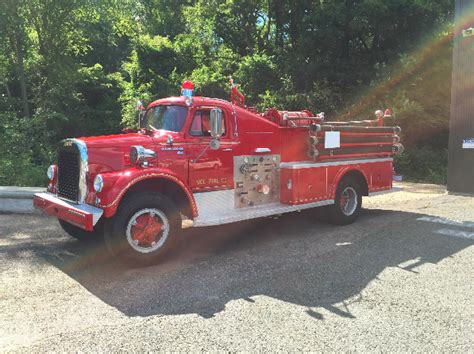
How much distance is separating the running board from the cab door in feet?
0.38

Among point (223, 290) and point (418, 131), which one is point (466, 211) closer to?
point (223, 290)

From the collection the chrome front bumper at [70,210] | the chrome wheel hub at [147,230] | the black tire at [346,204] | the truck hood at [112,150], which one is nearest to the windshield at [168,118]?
the truck hood at [112,150]

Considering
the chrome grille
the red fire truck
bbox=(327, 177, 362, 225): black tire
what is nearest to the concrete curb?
the red fire truck

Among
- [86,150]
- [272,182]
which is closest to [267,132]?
[272,182]

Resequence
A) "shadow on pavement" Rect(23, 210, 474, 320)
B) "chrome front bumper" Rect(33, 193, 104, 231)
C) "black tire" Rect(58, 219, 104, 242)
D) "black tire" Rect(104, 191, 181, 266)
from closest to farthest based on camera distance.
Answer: "shadow on pavement" Rect(23, 210, 474, 320) < "chrome front bumper" Rect(33, 193, 104, 231) < "black tire" Rect(104, 191, 181, 266) < "black tire" Rect(58, 219, 104, 242)

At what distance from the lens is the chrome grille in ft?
19.7

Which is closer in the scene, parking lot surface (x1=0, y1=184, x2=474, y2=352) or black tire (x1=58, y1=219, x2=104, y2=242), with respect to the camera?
parking lot surface (x1=0, y1=184, x2=474, y2=352)

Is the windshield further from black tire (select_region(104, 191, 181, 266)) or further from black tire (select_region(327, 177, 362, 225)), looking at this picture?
black tire (select_region(327, 177, 362, 225))

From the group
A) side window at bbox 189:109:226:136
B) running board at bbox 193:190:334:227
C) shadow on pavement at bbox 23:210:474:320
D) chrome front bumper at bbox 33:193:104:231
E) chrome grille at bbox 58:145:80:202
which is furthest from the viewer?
side window at bbox 189:109:226:136

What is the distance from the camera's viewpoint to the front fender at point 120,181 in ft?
17.5

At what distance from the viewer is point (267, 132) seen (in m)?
7.29

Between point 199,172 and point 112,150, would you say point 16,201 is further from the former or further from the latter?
point 199,172

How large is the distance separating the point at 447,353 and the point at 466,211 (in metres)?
6.82

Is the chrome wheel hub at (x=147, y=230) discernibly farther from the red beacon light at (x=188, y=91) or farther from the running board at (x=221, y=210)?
the red beacon light at (x=188, y=91)
